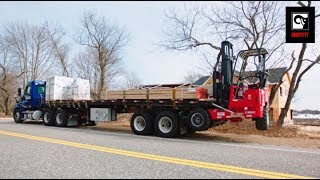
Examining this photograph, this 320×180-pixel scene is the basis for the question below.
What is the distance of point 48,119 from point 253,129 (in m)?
11.7

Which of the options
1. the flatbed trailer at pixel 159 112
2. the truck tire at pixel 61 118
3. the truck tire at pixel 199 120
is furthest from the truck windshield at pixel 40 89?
the truck tire at pixel 199 120

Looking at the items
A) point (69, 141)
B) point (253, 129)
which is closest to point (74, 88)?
point (69, 141)

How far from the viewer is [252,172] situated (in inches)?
295

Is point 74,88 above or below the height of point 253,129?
above

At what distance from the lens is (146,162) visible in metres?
8.55

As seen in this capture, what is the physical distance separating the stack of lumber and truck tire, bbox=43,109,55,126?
5.53 m

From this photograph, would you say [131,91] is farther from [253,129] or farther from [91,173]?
[91,173]

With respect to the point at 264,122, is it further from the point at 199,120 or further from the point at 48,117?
the point at 48,117

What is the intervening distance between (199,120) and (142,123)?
10.2 feet

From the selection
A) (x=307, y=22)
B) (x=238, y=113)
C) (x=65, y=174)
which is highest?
(x=307, y=22)

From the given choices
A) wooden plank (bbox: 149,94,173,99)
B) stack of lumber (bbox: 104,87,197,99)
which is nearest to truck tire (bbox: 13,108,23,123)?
stack of lumber (bbox: 104,87,197,99)

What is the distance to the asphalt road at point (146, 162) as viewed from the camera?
287 inches

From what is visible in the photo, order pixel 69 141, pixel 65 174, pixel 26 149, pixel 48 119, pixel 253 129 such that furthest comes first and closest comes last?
pixel 48 119 < pixel 253 129 < pixel 69 141 < pixel 26 149 < pixel 65 174

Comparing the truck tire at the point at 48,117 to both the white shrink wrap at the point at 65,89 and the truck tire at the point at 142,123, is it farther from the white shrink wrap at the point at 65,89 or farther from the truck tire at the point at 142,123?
the truck tire at the point at 142,123
